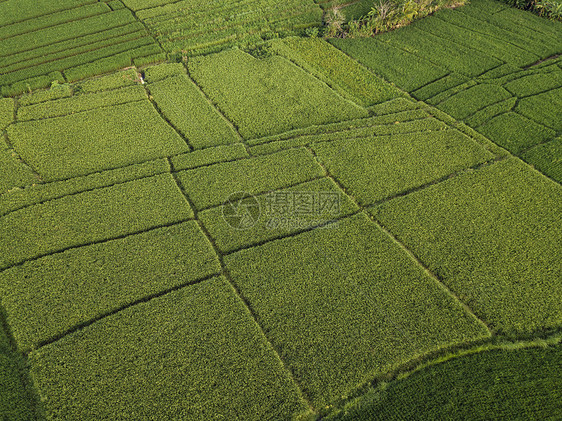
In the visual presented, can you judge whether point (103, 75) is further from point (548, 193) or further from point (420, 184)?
point (548, 193)

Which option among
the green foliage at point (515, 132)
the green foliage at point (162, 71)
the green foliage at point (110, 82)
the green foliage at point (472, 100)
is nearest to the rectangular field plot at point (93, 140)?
the green foliage at point (110, 82)

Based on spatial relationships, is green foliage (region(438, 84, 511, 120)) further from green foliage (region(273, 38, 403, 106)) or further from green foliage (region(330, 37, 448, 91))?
green foliage (region(273, 38, 403, 106))

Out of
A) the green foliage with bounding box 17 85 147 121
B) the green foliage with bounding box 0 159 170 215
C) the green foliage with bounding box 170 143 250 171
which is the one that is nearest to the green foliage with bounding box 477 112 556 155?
the green foliage with bounding box 170 143 250 171

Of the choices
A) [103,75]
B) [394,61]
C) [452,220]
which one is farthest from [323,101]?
[103,75]

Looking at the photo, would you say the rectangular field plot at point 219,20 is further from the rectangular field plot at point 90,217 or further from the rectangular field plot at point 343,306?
the rectangular field plot at point 343,306

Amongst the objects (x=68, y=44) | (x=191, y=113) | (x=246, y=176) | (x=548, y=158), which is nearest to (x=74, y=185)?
(x=191, y=113)
